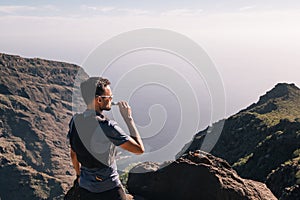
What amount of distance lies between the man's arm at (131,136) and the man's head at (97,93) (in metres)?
0.47

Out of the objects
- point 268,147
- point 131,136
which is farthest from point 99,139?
point 268,147

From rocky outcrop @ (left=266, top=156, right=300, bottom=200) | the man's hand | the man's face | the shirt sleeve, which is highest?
the man's face

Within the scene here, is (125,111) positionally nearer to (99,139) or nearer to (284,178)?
(99,139)

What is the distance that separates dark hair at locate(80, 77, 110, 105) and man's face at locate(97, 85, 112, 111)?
0.09 metres

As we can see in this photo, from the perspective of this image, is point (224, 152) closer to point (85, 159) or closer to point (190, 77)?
point (190, 77)

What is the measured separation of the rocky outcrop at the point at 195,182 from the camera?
1791 centimetres

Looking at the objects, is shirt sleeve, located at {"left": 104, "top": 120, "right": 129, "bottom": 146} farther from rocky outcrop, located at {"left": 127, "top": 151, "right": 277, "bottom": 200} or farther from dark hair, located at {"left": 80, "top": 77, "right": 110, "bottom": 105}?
rocky outcrop, located at {"left": 127, "top": 151, "right": 277, "bottom": 200}

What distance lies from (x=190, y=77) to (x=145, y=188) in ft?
25.2

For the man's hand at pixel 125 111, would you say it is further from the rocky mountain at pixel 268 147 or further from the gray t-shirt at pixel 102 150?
the rocky mountain at pixel 268 147

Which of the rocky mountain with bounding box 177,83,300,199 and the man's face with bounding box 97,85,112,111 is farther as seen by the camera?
the rocky mountain with bounding box 177,83,300,199

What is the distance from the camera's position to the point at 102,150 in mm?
10062

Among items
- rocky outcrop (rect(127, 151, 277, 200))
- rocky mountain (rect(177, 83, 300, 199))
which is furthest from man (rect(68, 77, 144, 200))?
rocky mountain (rect(177, 83, 300, 199))

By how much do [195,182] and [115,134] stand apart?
1026cm

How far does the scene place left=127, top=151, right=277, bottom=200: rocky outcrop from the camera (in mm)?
17906
